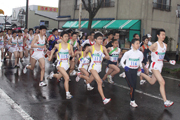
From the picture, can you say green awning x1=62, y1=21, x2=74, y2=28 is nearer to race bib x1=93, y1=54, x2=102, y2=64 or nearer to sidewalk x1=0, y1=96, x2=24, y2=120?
race bib x1=93, y1=54, x2=102, y2=64

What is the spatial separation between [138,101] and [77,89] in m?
2.28

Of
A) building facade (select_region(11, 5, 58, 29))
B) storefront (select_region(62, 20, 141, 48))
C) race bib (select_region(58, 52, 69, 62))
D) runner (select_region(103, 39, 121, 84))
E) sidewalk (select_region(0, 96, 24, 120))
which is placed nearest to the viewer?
sidewalk (select_region(0, 96, 24, 120))

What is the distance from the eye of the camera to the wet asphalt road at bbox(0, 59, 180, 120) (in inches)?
213

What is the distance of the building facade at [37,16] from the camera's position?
51.4m

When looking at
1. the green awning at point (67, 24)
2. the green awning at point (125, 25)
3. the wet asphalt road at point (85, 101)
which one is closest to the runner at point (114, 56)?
the wet asphalt road at point (85, 101)

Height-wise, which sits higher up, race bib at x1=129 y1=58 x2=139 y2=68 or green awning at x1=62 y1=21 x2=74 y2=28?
green awning at x1=62 y1=21 x2=74 y2=28

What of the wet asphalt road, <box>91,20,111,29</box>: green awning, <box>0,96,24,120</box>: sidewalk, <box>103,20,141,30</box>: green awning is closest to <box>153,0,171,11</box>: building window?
<box>103,20,141,30</box>: green awning

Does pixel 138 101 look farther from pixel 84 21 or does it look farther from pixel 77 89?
pixel 84 21

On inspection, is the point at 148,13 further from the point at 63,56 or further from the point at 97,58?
the point at 63,56

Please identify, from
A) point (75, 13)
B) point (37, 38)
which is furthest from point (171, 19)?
point (37, 38)

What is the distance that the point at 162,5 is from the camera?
24.7m

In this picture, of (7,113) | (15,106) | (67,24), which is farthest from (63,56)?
(67,24)

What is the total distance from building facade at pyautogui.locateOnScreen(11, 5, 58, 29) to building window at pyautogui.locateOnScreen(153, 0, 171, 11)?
30878 mm

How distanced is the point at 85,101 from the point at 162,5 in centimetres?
2094
